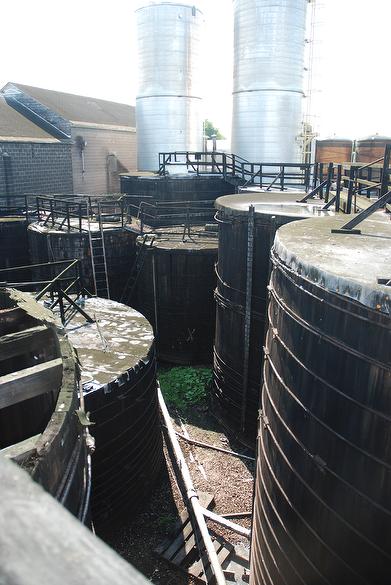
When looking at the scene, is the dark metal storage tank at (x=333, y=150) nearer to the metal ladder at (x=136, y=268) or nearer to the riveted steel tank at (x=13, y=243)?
the metal ladder at (x=136, y=268)

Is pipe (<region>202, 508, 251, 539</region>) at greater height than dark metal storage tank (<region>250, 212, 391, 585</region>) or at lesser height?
lesser

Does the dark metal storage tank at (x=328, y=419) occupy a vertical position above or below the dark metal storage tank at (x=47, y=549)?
below

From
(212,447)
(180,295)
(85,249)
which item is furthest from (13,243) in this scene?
(212,447)

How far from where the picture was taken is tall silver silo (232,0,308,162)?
728 inches

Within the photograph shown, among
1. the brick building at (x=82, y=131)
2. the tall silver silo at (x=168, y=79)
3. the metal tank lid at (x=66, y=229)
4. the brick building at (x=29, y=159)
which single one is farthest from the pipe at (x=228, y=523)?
the brick building at (x=82, y=131)

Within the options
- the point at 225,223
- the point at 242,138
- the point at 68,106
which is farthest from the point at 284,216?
the point at 68,106

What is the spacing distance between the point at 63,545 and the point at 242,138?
21758mm

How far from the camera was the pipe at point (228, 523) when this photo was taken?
7.98 metres

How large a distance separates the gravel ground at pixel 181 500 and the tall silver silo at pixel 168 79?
1612cm

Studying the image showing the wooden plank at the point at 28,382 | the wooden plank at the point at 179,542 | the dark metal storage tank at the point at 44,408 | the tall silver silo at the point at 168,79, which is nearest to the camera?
the dark metal storage tank at the point at 44,408

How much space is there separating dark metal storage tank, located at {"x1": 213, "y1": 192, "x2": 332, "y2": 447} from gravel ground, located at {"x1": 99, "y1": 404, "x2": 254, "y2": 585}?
0.68 m

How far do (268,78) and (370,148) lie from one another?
675cm

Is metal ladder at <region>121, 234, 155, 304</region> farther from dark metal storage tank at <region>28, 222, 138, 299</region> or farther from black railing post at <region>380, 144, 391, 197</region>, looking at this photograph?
black railing post at <region>380, 144, 391, 197</region>

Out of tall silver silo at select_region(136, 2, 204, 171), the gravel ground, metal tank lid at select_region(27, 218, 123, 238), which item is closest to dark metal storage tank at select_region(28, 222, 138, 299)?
metal tank lid at select_region(27, 218, 123, 238)
